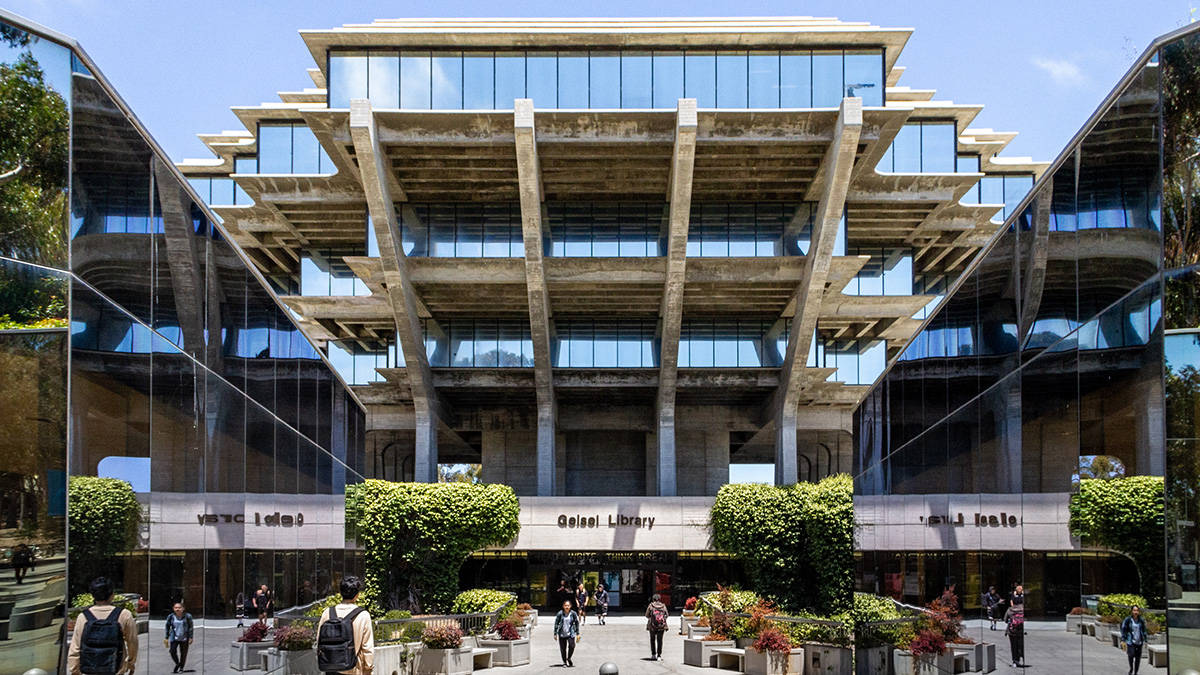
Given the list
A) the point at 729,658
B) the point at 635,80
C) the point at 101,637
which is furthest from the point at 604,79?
the point at 101,637

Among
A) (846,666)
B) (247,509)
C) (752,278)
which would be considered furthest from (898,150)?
(247,509)

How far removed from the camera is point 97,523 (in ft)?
25.6

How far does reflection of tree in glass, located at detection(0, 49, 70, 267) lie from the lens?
6828 mm

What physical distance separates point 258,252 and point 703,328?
2027 centimetres

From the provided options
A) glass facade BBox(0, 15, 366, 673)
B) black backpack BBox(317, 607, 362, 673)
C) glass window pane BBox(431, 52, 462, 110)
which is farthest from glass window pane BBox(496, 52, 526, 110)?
black backpack BBox(317, 607, 362, 673)

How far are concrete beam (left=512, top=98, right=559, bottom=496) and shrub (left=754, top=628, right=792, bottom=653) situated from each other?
20.4 m

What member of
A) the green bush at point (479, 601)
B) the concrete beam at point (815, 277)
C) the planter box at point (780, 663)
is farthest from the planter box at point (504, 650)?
the concrete beam at point (815, 277)

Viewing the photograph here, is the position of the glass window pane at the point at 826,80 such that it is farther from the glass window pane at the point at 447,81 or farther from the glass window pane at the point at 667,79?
the glass window pane at the point at 447,81

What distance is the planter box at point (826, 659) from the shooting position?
24125 mm

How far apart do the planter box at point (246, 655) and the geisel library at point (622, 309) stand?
78 cm

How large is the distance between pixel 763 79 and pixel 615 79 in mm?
5304

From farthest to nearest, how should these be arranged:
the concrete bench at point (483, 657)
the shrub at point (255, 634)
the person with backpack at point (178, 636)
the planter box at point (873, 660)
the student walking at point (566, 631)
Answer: the concrete bench at point (483, 657), the student walking at point (566, 631), the planter box at point (873, 660), the shrub at point (255, 634), the person with backpack at point (178, 636)

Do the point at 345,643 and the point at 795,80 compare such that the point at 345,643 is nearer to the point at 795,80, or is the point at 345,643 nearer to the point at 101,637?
the point at 101,637

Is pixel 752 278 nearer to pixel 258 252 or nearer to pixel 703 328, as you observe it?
pixel 703 328
